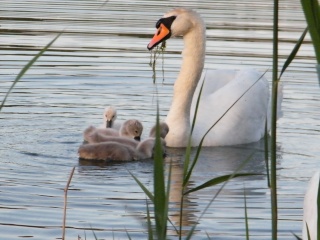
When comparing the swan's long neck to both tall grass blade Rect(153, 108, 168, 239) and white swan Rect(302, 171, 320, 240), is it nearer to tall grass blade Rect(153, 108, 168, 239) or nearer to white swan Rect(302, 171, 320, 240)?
white swan Rect(302, 171, 320, 240)

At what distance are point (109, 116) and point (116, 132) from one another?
28 cm

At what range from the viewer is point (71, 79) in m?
11.7

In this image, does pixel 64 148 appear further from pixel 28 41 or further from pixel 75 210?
pixel 28 41

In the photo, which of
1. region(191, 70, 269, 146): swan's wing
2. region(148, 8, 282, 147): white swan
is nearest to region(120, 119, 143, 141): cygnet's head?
region(148, 8, 282, 147): white swan

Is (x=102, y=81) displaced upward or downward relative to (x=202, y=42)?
downward

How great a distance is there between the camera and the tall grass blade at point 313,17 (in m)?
3.13

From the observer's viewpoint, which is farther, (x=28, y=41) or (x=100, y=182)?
(x=28, y=41)

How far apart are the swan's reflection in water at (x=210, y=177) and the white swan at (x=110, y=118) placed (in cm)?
53

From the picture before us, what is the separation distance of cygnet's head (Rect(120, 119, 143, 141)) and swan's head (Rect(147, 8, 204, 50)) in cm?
120

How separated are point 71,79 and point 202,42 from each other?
2306 millimetres

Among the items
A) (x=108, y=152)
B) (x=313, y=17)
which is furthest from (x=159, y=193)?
(x=108, y=152)

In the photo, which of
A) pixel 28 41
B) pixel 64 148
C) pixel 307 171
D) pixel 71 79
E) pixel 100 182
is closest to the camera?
pixel 100 182

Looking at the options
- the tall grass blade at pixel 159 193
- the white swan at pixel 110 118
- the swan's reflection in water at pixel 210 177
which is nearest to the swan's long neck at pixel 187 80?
the swan's reflection in water at pixel 210 177

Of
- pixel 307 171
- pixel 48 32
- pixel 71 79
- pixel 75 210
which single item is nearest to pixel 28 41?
pixel 48 32
